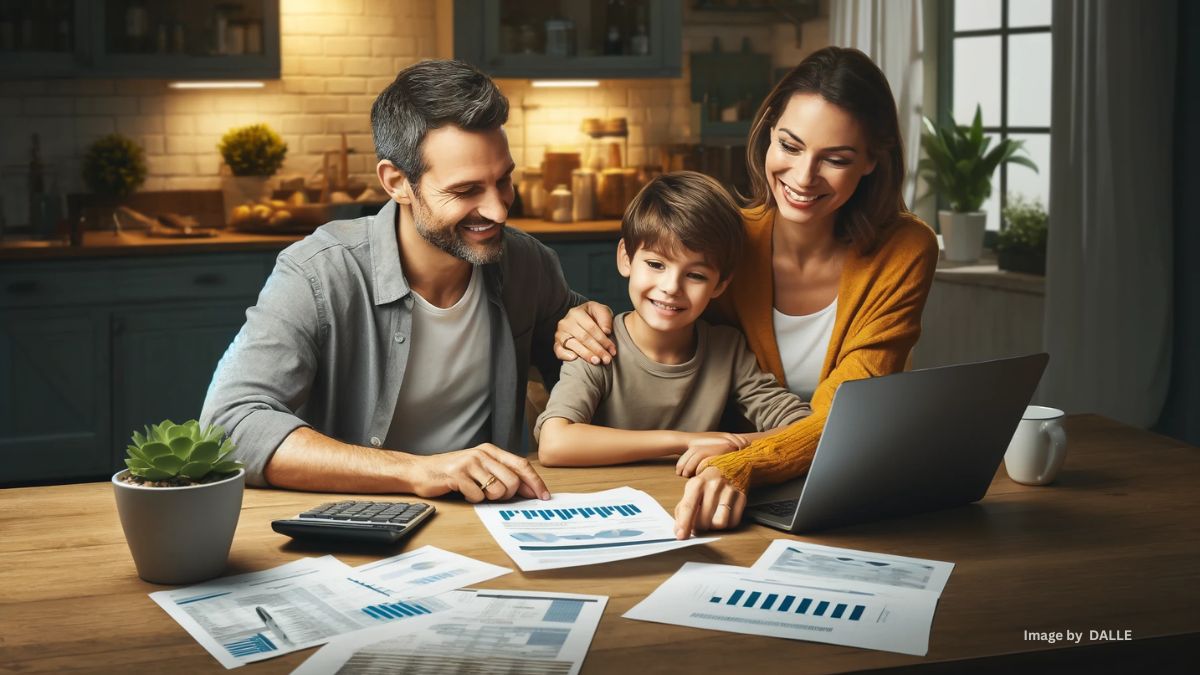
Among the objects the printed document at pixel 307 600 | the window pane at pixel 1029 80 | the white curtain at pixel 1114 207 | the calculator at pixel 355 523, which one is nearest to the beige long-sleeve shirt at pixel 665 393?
the calculator at pixel 355 523

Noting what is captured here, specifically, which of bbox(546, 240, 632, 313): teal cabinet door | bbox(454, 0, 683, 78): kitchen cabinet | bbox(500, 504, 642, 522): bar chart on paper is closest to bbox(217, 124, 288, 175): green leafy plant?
bbox(454, 0, 683, 78): kitchen cabinet

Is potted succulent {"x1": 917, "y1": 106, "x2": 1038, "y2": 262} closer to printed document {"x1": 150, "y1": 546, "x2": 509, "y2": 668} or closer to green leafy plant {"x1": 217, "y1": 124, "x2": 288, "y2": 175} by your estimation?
green leafy plant {"x1": 217, "y1": 124, "x2": 288, "y2": 175}

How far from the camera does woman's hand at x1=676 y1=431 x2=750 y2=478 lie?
1807mm

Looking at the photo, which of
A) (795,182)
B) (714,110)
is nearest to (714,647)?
(795,182)

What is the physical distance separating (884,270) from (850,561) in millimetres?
862

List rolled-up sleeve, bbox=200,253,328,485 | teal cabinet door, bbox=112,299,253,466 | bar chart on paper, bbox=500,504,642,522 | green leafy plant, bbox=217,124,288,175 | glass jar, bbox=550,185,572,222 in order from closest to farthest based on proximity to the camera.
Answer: bar chart on paper, bbox=500,504,642,522, rolled-up sleeve, bbox=200,253,328,485, teal cabinet door, bbox=112,299,253,466, green leafy plant, bbox=217,124,288,175, glass jar, bbox=550,185,572,222

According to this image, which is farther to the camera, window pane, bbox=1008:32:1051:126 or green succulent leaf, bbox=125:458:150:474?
window pane, bbox=1008:32:1051:126

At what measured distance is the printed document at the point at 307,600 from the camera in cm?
121

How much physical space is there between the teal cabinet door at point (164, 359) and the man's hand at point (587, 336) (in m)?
2.55

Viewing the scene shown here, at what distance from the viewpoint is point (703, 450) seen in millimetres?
1817

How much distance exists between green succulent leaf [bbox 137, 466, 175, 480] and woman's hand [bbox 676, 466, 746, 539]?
60cm

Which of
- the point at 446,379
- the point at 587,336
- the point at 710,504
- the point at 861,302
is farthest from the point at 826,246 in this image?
the point at 710,504

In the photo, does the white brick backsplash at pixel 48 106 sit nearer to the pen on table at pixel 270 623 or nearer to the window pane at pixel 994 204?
the window pane at pixel 994 204

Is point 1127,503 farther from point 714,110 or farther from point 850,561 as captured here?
point 714,110
